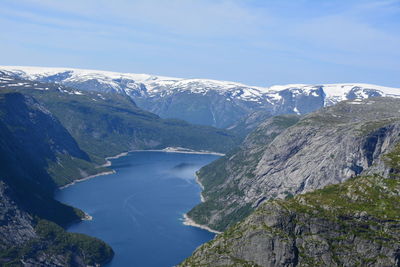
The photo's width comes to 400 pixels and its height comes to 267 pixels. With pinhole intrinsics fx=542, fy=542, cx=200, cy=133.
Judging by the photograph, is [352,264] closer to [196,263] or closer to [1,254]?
[196,263]

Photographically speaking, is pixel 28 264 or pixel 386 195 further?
pixel 28 264

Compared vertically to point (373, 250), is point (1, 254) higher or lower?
lower

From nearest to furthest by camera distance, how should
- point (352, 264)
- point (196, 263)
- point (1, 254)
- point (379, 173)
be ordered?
point (352, 264)
point (196, 263)
point (379, 173)
point (1, 254)

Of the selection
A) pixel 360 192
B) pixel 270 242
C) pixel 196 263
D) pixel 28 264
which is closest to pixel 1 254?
pixel 28 264

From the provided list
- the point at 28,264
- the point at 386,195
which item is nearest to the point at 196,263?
the point at 386,195


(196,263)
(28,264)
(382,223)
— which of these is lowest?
(28,264)

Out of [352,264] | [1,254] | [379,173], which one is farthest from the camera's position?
[1,254]
